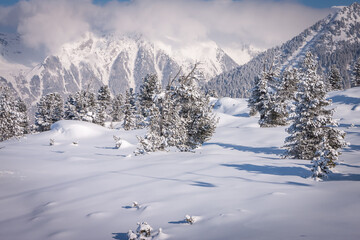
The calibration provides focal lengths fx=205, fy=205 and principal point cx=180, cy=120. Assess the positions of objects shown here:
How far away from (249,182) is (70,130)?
23.8 meters

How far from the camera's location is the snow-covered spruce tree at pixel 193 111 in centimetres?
1520

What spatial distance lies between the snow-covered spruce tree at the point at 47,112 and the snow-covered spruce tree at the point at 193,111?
4351 cm

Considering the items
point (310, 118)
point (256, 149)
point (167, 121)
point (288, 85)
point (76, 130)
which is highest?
point (288, 85)

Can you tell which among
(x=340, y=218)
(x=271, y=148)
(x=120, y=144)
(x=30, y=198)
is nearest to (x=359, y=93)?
(x=271, y=148)

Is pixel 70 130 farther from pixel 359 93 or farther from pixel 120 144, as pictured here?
pixel 359 93

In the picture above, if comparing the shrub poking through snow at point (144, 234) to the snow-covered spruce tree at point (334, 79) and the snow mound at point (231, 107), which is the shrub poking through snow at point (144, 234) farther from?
the snow-covered spruce tree at point (334, 79)

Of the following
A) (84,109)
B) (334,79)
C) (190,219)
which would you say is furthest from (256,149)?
(334,79)

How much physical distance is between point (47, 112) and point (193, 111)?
4560 centimetres

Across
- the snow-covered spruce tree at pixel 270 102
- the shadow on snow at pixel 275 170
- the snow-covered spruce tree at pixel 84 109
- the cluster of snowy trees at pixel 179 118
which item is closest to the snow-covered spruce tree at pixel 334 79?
the snow-covered spruce tree at pixel 270 102

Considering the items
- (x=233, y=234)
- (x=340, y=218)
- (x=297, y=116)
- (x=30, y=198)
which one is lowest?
(x=30, y=198)

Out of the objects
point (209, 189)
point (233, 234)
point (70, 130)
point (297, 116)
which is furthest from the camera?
point (70, 130)

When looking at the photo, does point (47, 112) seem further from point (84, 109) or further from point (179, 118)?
point (179, 118)

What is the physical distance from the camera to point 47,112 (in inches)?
1892

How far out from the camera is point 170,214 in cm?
393
